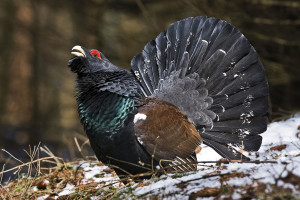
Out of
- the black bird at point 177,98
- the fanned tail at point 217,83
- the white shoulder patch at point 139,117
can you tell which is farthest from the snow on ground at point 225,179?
the fanned tail at point 217,83

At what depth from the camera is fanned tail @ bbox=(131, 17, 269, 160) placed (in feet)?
13.2

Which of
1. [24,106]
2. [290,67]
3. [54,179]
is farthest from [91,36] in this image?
[54,179]

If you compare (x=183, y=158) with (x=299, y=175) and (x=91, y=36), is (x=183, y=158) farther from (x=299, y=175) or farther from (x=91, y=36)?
(x=91, y=36)

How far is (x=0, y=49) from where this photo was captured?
40.6 ft

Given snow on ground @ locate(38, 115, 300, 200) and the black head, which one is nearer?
snow on ground @ locate(38, 115, 300, 200)

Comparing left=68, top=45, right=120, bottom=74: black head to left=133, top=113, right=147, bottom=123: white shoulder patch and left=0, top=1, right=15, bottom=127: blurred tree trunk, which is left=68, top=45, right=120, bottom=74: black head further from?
left=0, top=1, right=15, bottom=127: blurred tree trunk

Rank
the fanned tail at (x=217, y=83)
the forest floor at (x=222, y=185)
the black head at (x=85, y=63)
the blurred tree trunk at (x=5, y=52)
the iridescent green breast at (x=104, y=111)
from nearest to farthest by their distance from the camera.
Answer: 1. the forest floor at (x=222, y=185)
2. the iridescent green breast at (x=104, y=111)
3. the black head at (x=85, y=63)
4. the fanned tail at (x=217, y=83)
5. the blurred tree trunk at (x=5, y=52)

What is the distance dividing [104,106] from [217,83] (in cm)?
129

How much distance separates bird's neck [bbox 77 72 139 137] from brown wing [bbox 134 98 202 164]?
0.15 m

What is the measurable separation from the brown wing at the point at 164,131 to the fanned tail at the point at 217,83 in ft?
0.99

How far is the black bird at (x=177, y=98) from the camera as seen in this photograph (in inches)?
138

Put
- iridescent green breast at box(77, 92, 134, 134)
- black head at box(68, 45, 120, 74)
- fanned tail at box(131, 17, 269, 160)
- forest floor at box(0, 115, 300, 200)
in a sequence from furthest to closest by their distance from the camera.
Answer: fanned tail at box(131, 17, 269, 160), black head at box(68, 45, 120, 74), iridescent green breast at box(77, 92, 134, 134), forest floor at box(0, 115, 300, 200)

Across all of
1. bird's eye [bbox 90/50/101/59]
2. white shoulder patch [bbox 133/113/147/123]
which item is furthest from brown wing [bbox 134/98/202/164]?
bird's eye [bbox 90/50/101/59]

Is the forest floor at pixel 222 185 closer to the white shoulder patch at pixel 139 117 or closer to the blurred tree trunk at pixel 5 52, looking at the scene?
the white shoulder patch at pixel 139 117
